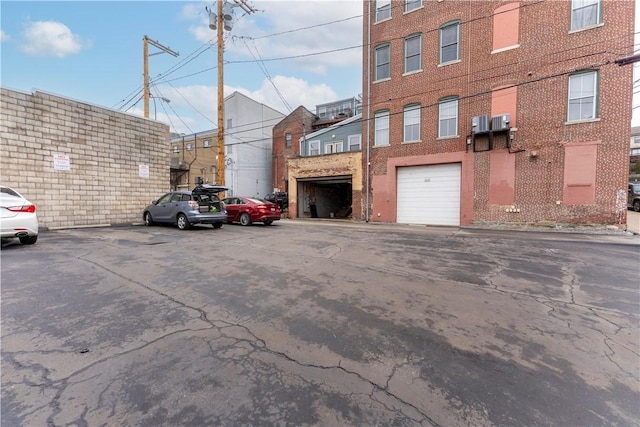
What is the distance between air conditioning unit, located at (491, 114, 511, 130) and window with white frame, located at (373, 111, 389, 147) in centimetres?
528

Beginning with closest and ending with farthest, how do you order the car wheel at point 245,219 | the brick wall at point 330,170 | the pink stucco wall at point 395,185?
the car wheel at point 245,219 < the pink stucco wall at point 395,185 < the brick wall at point 330,170

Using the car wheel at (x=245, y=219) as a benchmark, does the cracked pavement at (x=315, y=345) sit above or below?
below

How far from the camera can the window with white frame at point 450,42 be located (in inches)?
558

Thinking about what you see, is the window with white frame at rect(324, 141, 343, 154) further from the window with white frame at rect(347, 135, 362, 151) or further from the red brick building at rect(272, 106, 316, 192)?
the red brick building at rect(272, 106, 316, 192)

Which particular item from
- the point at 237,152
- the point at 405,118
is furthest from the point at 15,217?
the point at 237,152

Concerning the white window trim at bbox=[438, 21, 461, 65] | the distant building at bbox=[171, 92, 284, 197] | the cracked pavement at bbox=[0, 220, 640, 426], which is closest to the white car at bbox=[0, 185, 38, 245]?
the cracked pavement at bbox=[0, 220, 640, 426]

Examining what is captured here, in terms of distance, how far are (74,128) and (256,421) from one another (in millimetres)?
13698

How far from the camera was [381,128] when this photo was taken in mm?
16531

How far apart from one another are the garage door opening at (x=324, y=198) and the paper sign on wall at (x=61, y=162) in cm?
1257

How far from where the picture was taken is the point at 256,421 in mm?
1727

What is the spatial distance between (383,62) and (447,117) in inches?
201

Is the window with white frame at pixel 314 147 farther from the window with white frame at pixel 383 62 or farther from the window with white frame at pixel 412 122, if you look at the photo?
the window with white frame at pixel 412 122

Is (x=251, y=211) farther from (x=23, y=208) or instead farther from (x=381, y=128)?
(x=381, y=128)

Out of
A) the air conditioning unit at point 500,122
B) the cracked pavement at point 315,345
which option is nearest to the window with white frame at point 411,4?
the air conditioning unit at point 500,122
